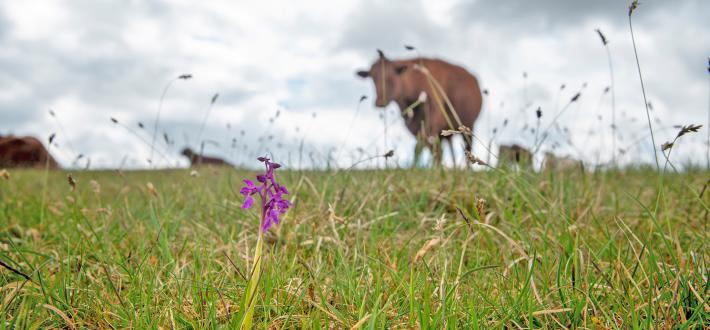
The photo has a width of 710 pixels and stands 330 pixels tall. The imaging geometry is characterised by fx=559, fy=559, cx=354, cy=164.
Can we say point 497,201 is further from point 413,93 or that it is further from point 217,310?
point 413,93

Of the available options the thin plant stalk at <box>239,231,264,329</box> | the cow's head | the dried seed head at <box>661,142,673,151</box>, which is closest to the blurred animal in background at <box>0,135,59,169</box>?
the cow's head

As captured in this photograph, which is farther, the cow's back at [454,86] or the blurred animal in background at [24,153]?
the blurred animal in background at [24,153]

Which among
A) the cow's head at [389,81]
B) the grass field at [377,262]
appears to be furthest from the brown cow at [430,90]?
the grass field at [377,262]

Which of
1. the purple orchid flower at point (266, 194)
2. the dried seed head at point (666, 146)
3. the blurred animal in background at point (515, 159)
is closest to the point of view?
the purple orchid flower at point (266, 194)

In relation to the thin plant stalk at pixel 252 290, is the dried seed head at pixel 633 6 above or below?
above

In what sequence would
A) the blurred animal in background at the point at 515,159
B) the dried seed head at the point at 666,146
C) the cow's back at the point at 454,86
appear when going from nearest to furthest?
the dried seed head at the point at 666,146, the blurred animal in background at the point at 515,159, the cow's back at the point at 454,86

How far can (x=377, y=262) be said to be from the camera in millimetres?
2463

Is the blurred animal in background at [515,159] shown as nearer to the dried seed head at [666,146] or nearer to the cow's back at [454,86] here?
the dried seed head at [666,146]

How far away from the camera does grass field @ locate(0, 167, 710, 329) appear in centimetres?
200

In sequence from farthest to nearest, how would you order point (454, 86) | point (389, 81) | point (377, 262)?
point (454, 86) → point (389, 81) → point (377, 262)

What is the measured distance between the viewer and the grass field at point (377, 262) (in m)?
2.00

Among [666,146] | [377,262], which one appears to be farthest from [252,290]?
[666,146]

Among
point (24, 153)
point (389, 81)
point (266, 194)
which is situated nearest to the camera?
point (266, 194)

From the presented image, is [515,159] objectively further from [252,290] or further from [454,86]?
[454,86]
